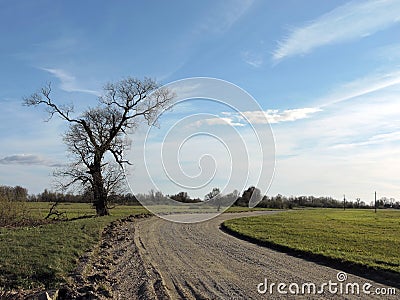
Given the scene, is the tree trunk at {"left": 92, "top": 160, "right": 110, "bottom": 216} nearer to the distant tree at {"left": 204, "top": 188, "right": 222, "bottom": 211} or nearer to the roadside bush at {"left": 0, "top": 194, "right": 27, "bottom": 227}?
the roadside bush at {"left": 0, "top": 194, "right": 27, "bottom": 227}

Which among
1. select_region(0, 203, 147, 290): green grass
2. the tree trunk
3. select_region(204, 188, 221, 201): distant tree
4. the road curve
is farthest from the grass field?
the tree trunk

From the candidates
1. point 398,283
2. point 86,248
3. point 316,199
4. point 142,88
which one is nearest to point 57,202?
point 142,88

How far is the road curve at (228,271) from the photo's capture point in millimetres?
9219

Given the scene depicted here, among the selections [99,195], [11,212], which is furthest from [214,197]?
[99,195]

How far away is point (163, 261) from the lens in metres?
13.7

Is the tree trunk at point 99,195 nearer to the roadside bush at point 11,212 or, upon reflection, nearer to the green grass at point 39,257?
the roadside bush at point 11,212

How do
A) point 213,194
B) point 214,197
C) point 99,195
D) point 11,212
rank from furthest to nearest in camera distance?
point 99,195 < point 11,212 < point 214,197 < point 213,194

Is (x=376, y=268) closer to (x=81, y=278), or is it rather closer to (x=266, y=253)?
(x=266, y=253)

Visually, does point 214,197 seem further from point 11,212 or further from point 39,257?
point 11,212

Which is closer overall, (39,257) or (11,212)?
(39,257)

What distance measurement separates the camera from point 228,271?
11906mm

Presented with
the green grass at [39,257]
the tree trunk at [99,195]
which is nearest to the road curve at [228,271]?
the green grass at [39,257]

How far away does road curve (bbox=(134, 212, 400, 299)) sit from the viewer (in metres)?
9.22

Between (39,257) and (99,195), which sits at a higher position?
(99,195)
